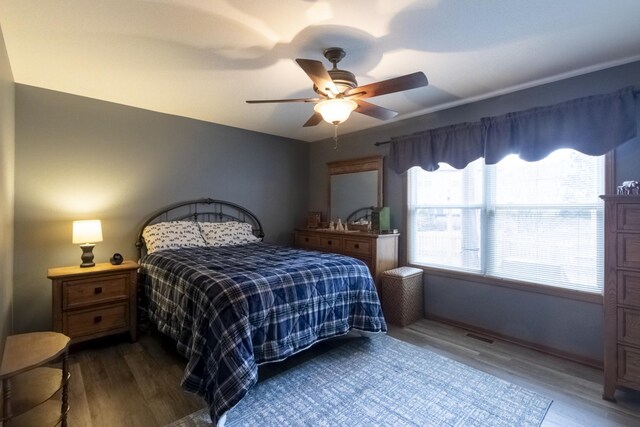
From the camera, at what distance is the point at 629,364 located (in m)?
2.00

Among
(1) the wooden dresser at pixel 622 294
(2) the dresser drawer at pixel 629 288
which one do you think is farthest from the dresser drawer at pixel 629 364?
(2) the dresser drawer at pixel 629 288

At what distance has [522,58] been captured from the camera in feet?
7.74

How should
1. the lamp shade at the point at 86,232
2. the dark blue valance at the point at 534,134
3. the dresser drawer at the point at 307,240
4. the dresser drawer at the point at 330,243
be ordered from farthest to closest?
1. the dresser drawer at the point at 307,240
2. the dresser drawer at the point at 330,243
3. the lamp shade at the point at 86,232
4. the dark blue valance at the point at 534,134

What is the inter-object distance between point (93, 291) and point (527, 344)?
158 inches

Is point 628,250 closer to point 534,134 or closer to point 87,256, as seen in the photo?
point 534,134

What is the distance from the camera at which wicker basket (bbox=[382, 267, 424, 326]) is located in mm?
3393

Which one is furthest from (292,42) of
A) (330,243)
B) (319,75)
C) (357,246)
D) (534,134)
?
(330,243)

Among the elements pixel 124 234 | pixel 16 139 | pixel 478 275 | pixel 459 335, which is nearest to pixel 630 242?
pixel 478 275

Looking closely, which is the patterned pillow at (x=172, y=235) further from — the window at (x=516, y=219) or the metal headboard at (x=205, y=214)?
the window at (x=516, y=219)

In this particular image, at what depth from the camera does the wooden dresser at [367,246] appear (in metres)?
3.64

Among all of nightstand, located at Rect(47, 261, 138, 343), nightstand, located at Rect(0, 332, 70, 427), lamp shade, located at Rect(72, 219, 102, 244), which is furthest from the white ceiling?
nightstand, located at Rect(0, 332, 70, 427)

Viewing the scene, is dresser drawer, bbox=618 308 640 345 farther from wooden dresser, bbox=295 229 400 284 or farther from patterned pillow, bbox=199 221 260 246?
patterned pillow, bbox=199 221 260 246

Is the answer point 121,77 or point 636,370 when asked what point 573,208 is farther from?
point 121,77

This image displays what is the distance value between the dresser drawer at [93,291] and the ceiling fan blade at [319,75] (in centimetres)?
251
